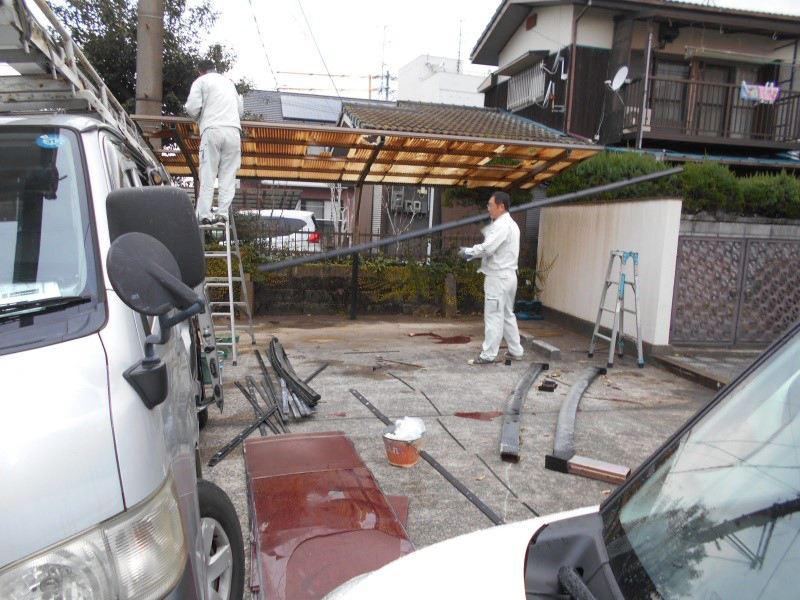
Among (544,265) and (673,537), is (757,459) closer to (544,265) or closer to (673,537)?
(673,537)

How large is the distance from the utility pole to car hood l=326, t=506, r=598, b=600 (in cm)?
761

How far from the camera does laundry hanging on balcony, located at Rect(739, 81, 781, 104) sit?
12.7 m

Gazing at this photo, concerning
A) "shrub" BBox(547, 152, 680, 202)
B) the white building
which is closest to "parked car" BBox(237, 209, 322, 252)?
"shrub" BBox(547, 152, 680, 202)

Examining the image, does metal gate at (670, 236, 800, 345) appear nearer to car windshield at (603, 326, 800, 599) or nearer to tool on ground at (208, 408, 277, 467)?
tool on ground at (208, 408, 277, 467)

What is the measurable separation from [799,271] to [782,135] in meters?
8.08

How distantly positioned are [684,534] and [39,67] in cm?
368

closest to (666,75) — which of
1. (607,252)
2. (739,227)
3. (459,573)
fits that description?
Result: (607,252)

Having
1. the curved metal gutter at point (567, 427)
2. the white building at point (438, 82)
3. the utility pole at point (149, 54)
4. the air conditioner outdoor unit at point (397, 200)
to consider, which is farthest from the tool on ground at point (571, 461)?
the white building at point (438, 82)

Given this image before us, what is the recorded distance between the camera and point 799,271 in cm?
775

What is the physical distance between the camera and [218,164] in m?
6.92

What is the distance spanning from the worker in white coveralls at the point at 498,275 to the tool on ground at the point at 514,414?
53 cm

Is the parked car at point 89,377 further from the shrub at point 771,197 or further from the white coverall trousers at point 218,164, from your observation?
the shrub at point 771,197

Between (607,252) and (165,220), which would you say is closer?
(165,220)

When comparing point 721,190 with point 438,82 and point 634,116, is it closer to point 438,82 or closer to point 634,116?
point 634,116
